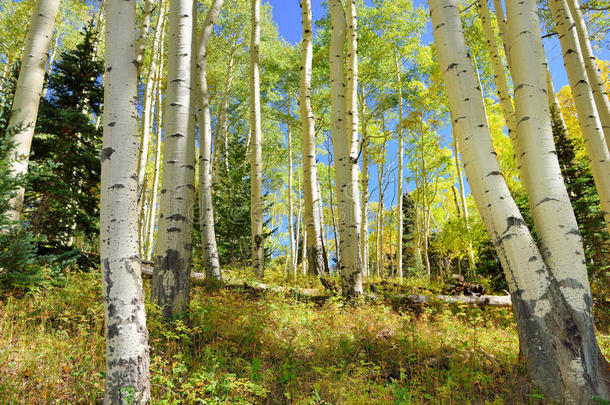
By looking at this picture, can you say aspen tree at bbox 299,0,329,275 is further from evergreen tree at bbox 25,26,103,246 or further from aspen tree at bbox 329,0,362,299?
evergreen tree at bbox 25,26,103,246


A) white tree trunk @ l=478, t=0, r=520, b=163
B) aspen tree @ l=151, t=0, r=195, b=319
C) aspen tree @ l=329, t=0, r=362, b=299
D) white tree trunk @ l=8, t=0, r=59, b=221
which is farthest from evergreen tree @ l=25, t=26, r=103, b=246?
white tree trunk @ l=478, t=0, r=520, b=163

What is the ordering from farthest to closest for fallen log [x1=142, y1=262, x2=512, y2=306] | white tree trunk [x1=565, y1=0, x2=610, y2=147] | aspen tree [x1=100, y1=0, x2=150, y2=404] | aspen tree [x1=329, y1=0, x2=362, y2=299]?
fallen log [x1=142, y1=262, x2=512, y2=306], aspen tree [x1=329, y1=0, x2=362, y2=299], white tree trunk [x1=565, y1=0, x2=610, y2=147], aspen tree [x1=100, y1=0, x2=150, y2=404]

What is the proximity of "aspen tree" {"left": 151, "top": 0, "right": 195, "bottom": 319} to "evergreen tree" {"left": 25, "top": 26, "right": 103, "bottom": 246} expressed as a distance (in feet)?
9.05

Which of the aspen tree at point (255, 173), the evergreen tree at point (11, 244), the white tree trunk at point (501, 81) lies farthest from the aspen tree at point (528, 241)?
the aspen tree at point (255, 173)

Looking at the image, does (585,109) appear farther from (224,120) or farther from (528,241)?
(224,120)

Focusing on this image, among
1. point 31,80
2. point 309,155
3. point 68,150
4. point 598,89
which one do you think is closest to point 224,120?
point 309,155

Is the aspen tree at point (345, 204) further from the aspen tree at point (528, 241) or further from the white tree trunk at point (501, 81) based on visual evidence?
the white tree trunk at point (501, 81)

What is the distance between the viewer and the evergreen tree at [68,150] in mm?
5625

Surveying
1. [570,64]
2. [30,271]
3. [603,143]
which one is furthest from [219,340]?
[570,64]

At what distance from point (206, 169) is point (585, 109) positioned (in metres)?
6.31

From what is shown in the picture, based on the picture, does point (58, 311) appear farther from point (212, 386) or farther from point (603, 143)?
point (603, 143)

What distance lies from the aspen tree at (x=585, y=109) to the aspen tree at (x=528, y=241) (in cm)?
198

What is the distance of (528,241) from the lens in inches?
113

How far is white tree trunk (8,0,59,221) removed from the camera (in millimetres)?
4309
